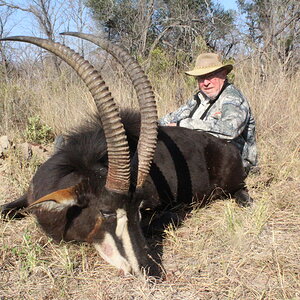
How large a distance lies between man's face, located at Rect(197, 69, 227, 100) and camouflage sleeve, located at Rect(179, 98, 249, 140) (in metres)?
0.30

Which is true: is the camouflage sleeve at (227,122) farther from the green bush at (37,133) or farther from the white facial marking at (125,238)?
the green bush at (37,133)

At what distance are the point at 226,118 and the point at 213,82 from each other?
656 millimetres

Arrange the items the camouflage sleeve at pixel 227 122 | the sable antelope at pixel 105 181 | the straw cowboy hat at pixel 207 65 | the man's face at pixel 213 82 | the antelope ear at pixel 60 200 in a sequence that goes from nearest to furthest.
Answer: the sable antelope at pixel 105 181 < the antelope ear at pixel 60 200 < the camouflage sleeve at pixel 227 122 < the straw cowboy hat at pixel 207 65 < the man's face at pixel 213 82

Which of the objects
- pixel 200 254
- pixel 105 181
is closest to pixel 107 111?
pixel 105 181

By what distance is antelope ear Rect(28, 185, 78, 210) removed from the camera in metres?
2.65

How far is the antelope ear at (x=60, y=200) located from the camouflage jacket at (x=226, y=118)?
6.82 feet

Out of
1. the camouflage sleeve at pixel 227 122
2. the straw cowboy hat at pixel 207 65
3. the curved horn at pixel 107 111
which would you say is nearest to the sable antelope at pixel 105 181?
the curved horn at pixel 107 111

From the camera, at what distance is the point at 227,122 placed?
4.30 meters

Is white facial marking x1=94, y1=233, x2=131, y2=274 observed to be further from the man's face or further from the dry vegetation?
the man's face

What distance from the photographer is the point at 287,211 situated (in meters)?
3.81

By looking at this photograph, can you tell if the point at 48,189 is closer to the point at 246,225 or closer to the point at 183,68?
the point at 246,225

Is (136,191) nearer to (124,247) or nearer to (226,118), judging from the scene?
(124,247)

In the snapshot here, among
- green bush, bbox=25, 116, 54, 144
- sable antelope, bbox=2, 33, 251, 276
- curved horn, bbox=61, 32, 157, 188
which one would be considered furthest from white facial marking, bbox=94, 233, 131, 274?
green bush, bbox=25, 116, 54, 144

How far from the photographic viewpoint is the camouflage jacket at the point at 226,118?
4.29 metres
